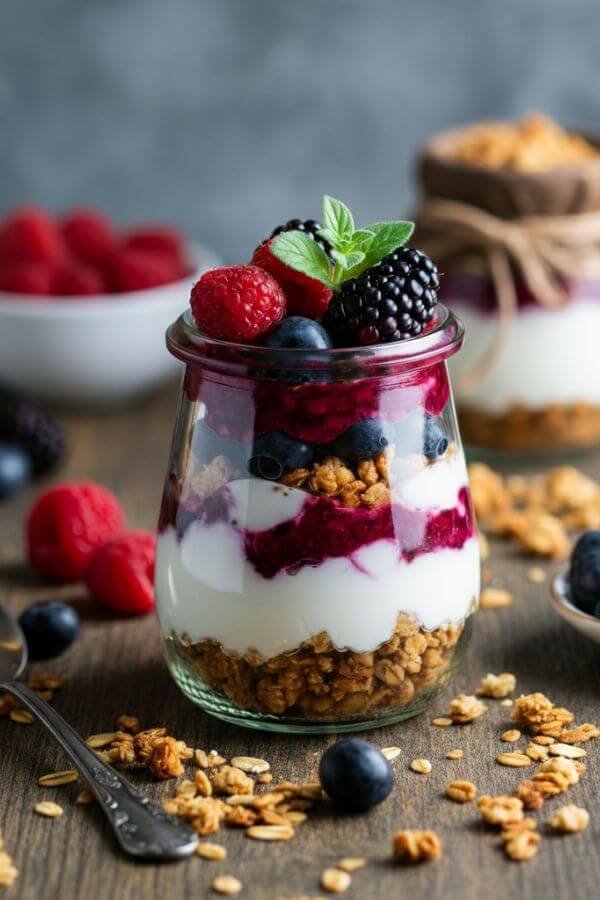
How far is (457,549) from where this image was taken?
38.5 inches

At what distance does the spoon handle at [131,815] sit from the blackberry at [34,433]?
29.9 inches

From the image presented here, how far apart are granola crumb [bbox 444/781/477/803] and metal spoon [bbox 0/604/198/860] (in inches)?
7.9

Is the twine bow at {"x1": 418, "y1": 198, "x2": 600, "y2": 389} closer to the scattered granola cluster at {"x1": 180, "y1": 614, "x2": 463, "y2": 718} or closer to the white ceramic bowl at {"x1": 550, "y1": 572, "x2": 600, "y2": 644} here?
the white ceramic bowl at {"x1": 550, "y1": 572, "x2": 600, "y2": 644}

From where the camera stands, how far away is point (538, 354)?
1571 millimetres

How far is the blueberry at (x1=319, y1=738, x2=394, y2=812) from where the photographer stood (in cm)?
87

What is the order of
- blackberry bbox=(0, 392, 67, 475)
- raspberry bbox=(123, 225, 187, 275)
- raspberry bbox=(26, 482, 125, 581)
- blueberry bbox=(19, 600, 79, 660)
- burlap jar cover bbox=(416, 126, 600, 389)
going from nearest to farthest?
blueberry bbox=(19, 600, 79, 660), raspberry bbox=(26, 482, 125, 581), burlap jar cover bbox=(416, 126, 600, 389), blackberry bbox=(0, 392, 67, 475), raspberry bbox=(123, 225, 187, 275)

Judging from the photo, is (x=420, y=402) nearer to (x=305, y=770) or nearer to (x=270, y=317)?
(x=270, y=317)

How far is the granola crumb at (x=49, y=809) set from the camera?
0.89 metres

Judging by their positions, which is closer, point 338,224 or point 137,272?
point 338,224

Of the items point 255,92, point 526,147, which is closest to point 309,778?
point 526,147

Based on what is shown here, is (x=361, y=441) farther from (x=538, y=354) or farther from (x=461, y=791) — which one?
(x=538, y=354)

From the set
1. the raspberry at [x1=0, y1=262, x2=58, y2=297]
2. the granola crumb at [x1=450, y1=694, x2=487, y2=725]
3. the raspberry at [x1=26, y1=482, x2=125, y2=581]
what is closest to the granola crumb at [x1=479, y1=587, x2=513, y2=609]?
the granola crumb at [x1=450, y1=694, x2=487, y2=725]

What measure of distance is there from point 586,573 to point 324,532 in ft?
1.07

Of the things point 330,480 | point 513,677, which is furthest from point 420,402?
point 513,677
